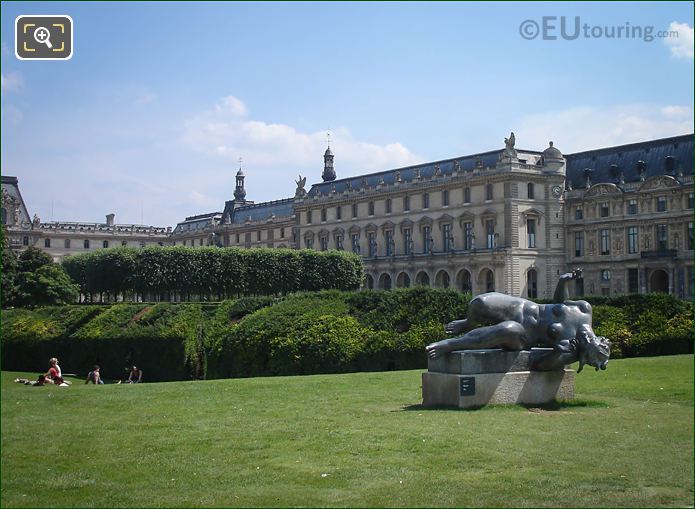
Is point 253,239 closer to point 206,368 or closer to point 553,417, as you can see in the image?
point 206,368

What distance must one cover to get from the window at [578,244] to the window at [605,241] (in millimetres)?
2146

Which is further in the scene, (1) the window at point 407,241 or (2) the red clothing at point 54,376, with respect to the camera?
(1) the window at point 407,241

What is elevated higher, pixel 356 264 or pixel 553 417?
pixel 356 264

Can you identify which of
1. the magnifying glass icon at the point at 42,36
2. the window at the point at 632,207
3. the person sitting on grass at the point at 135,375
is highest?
the window at the point at 632,207

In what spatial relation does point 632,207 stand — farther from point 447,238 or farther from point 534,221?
point 447,238

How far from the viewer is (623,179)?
75.1 m

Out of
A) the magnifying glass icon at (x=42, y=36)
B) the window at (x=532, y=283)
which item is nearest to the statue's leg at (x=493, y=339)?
the magnifying glass icon at (x=42, y=36)

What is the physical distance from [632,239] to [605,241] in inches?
97.0

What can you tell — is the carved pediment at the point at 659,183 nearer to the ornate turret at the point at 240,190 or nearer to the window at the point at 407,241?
the window at the point at 407,241

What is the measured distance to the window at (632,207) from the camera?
240ft

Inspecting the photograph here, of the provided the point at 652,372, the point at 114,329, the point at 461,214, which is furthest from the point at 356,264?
the point at 652,372

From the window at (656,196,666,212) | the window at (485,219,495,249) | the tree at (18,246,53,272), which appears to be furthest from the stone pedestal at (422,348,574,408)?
the window at (485,219,495,249)

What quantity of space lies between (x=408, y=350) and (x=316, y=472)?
58.8ft

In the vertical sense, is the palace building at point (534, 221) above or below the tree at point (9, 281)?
above
